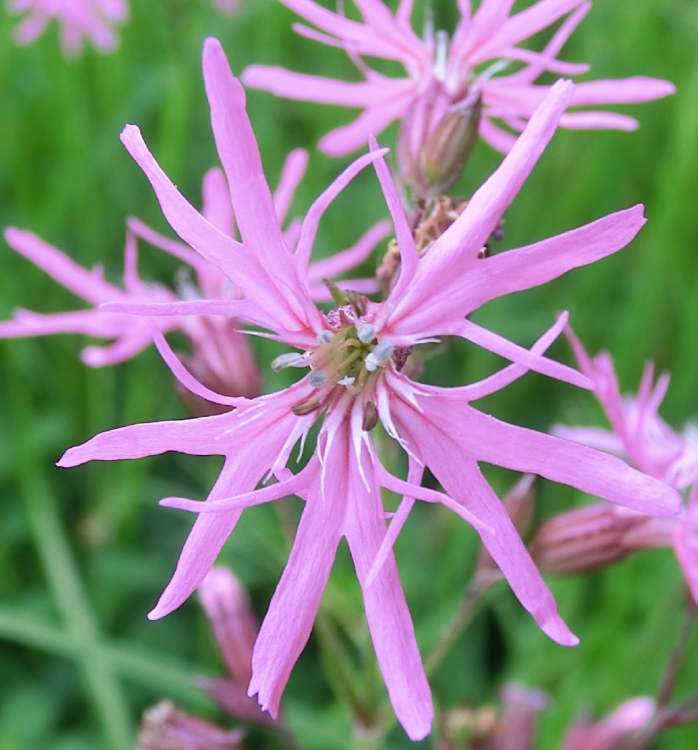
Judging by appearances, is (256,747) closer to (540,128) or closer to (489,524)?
(489,524)

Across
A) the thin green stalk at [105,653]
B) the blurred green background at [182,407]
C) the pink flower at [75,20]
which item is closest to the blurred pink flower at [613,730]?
the blurred green background at [182,407]

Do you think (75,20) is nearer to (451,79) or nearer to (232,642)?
(451,79)

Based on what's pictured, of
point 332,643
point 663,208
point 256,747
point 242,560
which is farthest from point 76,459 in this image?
point 663,208

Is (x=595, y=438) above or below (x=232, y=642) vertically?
above

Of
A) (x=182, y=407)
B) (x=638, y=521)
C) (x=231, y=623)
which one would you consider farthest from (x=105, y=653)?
(x=638, y=521)

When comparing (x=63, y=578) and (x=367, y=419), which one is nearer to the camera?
(x=367, y=419)

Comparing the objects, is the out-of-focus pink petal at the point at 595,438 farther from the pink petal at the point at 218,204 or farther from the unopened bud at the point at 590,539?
the pink petal at the point at 218,204
